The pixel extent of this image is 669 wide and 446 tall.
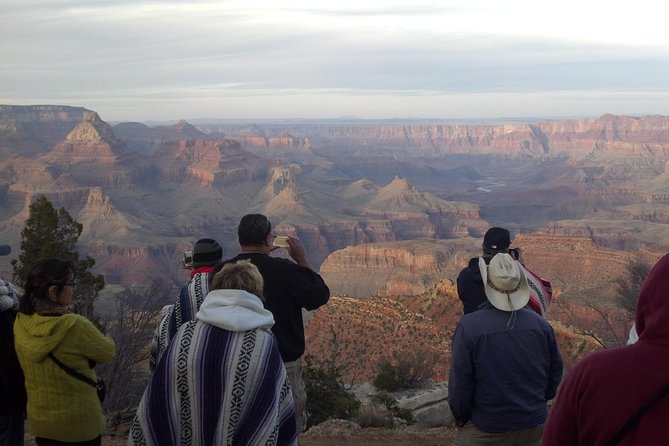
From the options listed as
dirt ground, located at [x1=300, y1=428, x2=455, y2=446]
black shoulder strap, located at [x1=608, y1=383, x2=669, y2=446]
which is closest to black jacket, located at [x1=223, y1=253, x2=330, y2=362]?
black shoulder strap, located at [x1=608, y1=383, x2=669, y2=446]

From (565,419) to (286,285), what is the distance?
2816mm

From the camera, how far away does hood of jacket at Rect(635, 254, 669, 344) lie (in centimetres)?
286

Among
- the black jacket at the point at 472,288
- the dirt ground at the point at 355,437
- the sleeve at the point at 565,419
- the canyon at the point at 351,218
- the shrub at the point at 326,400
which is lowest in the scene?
the canyon at the point at 351,218

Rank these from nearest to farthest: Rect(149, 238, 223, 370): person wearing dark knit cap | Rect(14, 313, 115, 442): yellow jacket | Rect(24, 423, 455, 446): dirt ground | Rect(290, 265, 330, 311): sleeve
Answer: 1. Rect(14, 313, 115, 442): yellow jacket
2. Rect(149, 238, 223, 370): person wearing dark knit cap
3. Rect(290, 265, 330, 311): sleeve
4. Rect(24, 423, 455, 446): dirt ground

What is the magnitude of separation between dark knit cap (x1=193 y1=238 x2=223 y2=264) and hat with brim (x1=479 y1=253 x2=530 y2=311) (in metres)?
2.09


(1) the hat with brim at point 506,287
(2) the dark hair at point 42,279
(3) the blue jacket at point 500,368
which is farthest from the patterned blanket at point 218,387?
(1) the hat with brim at point 506,287

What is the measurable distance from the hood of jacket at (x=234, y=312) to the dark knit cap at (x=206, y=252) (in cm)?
147

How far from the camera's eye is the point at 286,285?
561 centimetres

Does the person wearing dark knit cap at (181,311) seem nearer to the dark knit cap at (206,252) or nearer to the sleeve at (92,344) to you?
the sleeve at (92,344)

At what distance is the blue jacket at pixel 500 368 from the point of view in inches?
196

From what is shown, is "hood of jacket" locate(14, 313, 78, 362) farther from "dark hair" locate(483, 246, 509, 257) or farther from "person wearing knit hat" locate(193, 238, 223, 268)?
"dark hair" locate(483, 246, 509, 257)

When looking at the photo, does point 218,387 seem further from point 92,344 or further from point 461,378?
point 461,378

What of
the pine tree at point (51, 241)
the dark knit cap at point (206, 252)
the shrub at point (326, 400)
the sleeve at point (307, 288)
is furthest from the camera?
the pine tree at point (51, 241)

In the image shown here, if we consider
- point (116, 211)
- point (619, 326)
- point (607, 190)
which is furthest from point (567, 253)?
point (607, 190)
